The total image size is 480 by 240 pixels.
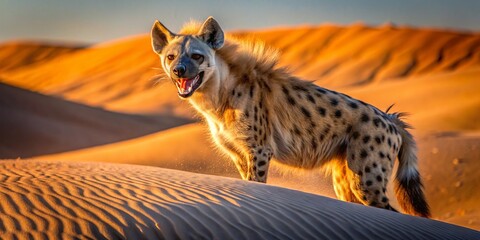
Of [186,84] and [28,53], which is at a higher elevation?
[28,53]

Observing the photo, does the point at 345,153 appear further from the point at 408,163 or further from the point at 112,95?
the point at 112,95

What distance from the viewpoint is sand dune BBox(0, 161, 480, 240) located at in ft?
14.3

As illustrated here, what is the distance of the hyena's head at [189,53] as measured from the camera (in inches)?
268

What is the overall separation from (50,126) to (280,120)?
79.2ft

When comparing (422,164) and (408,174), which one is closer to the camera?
(408,174)

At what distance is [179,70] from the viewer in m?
6.71

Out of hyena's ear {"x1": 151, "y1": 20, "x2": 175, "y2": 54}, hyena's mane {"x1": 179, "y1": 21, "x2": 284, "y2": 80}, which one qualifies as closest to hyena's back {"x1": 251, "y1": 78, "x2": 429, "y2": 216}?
hyena's mane {"x1": 179, "y1": 21, "x2": 284, "y2": 80}

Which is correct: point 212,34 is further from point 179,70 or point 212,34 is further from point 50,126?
point 50,126

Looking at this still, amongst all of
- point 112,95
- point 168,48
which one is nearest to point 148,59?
point 112,95

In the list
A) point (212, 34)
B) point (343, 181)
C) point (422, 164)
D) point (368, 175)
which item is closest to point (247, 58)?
point (212, 34)

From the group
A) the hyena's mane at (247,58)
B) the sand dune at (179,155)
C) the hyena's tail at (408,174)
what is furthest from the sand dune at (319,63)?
the hyena's tail at (408,174)

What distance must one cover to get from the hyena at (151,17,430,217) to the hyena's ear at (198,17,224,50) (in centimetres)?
1

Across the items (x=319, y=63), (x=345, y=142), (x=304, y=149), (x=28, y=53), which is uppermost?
(x=319, y=63)

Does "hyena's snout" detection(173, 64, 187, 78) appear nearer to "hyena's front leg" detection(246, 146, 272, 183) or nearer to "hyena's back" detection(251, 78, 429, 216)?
"hyena's back" detection(251, 78, 429, 216)
